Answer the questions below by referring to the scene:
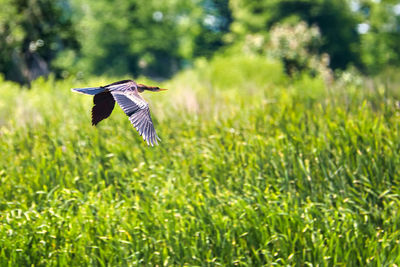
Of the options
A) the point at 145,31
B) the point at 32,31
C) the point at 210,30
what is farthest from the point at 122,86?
the point at 210,30

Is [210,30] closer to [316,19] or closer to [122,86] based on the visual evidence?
[316,19]

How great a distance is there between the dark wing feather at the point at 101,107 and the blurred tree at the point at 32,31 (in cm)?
1125

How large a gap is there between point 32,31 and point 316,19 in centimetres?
1737

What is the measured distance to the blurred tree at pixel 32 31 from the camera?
1312 cm

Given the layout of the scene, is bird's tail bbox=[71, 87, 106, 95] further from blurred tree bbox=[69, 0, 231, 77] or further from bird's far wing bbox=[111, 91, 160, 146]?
A: blurred tree bbox=[69, 0, 231, 77]

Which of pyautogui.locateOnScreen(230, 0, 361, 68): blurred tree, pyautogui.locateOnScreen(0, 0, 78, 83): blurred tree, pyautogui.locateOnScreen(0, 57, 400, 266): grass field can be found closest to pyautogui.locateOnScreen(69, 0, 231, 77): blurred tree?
pyautogui.locateOnScreen(230, 0, 361, 68): blurred tree

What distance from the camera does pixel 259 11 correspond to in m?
27.5

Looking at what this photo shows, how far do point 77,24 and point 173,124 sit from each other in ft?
26.3

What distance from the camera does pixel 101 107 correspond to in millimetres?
2602

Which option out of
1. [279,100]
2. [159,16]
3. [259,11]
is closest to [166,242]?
[279,100]

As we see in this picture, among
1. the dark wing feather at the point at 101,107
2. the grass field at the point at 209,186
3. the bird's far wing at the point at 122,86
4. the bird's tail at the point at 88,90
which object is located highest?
the bird's far wing at the point at 122,86

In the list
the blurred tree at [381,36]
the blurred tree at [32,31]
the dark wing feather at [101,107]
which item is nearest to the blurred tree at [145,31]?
the blurred tree at [381,36]

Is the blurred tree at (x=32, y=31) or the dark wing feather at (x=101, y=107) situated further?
the blurred tree at (x=32, y=31)

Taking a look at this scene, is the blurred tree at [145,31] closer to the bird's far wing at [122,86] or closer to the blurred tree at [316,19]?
the blurred tree at [316,19]
